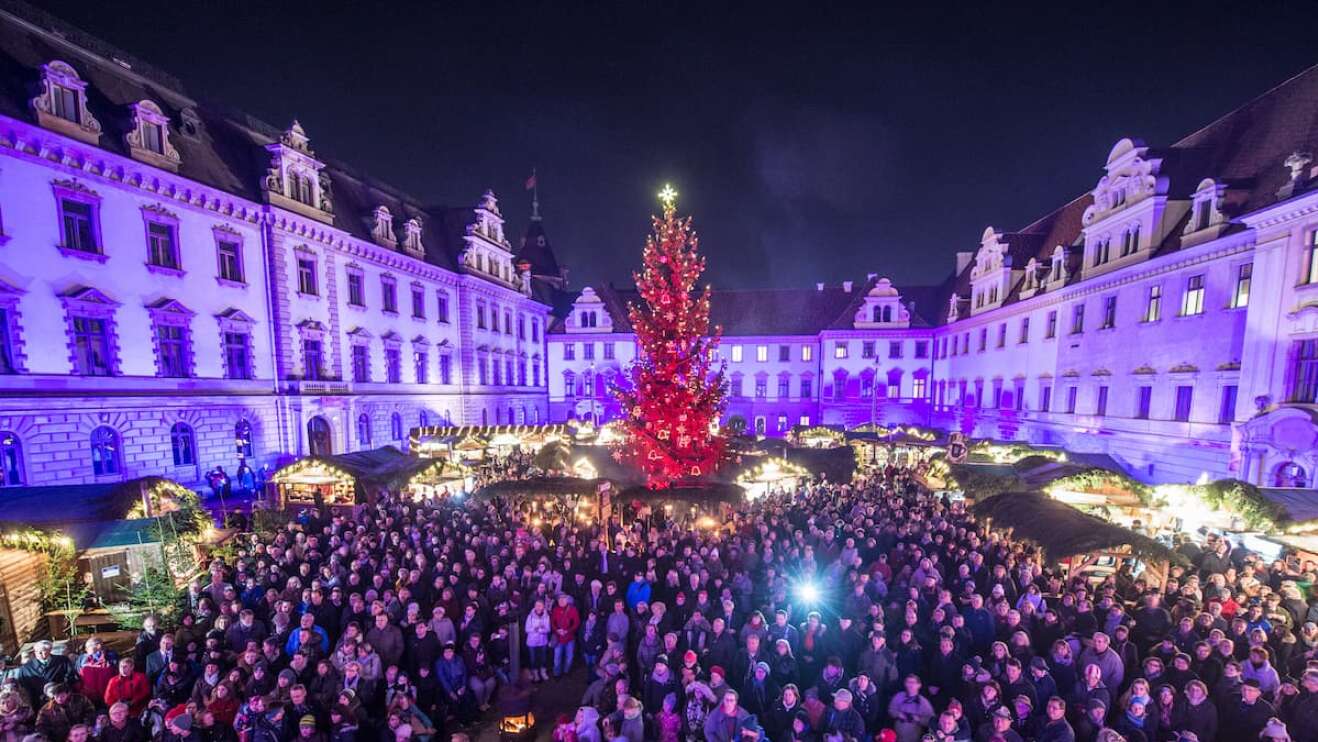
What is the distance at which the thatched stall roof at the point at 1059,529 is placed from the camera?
10.3 m

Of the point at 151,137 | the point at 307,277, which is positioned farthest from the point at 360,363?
the point at 151,137

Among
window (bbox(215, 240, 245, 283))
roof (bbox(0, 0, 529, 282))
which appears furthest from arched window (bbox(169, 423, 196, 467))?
roof (bbox(0, 0, 529, 282))

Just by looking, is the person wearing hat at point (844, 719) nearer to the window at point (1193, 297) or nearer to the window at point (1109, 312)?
the window at point (1193, 297)

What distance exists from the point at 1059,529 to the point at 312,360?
29.8 meters

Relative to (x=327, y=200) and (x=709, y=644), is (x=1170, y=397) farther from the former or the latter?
(x=327, y=200)

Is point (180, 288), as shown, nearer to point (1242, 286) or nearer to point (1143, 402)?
point (1242, 286)

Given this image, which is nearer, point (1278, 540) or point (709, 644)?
point (709, 644)

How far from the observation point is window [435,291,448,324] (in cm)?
3353

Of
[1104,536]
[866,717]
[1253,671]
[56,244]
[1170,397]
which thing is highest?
[56,244]

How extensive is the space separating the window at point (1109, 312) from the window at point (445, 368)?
35.6m

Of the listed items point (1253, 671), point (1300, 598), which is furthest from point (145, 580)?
point (1300, 598)

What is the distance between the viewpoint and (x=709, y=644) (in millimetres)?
8688

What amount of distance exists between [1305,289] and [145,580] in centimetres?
3143

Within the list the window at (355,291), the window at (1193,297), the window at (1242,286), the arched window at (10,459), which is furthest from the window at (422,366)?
the window at (1242,286)
